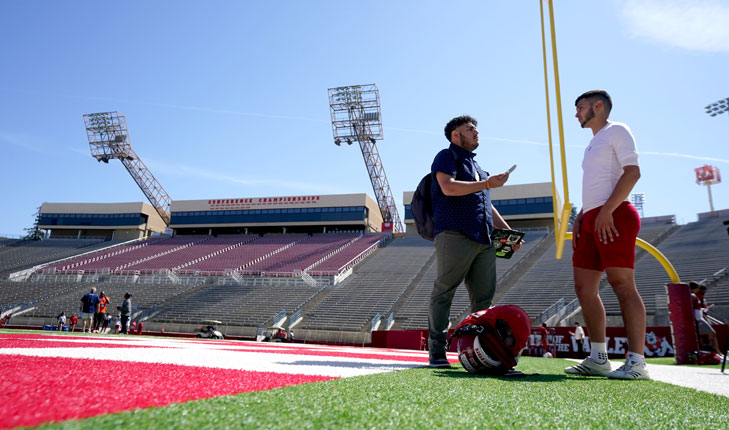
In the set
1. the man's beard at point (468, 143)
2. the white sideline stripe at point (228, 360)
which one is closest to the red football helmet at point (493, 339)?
the white sideline stripe at point (228, 360)

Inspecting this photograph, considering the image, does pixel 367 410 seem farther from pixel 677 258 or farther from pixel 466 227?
pixel 677 258

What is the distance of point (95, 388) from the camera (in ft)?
3.52

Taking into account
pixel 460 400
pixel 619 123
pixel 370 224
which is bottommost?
pixel 460 400

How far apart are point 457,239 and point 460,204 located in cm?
25

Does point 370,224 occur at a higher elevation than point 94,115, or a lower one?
lower

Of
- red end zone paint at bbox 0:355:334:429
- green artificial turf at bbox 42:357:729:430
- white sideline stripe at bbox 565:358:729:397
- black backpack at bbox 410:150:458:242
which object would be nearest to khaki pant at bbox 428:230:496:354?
black backpack at bbox 410:150:458:242

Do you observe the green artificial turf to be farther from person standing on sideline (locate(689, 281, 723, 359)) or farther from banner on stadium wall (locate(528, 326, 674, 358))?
banner on stadium wall (locate(528, 326, 674, 358))

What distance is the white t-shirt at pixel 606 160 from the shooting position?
8.80ft

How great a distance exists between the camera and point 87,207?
46812mm

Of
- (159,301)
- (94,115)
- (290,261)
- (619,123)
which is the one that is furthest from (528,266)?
(94,115)

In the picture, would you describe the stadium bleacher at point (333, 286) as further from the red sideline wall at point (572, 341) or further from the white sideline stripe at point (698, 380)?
the white sideline stripe at point (698, 380)

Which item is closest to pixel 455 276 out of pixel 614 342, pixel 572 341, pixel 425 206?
pixel 425 206

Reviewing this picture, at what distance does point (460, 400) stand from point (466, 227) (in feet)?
5.84

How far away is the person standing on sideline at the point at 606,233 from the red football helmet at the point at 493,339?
66 centimetres
